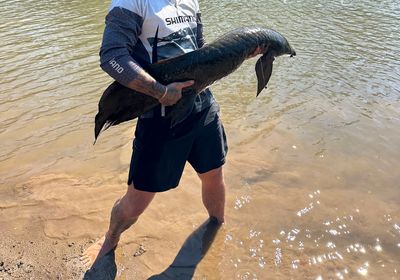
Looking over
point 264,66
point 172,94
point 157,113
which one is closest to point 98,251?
point 157,113

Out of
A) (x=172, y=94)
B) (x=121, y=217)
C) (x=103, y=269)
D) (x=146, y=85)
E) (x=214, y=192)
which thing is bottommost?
(x=103, y=269)

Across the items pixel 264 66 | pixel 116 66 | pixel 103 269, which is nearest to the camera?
pixel 116 66

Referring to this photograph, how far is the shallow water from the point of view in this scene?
3771mm

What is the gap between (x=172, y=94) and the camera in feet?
8.57

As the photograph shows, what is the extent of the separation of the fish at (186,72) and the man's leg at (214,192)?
85 centimetres

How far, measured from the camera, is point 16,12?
12.0 m

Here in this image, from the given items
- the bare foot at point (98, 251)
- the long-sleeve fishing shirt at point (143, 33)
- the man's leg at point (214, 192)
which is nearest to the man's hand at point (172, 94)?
the long-sleeve fishing shirt at point (143, 33)

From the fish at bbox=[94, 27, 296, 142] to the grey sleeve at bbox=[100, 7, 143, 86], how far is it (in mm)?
167

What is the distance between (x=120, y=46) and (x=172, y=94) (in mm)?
410

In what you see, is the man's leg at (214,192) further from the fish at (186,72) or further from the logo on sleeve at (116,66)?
the logo on sleeve at (116,66)

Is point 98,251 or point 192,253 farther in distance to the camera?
point 192,253

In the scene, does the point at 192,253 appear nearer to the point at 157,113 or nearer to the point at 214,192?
the point at 214,192

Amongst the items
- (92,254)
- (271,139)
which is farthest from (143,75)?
(271,139)

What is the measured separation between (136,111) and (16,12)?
10887mm
